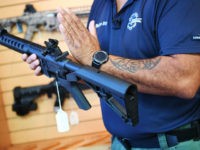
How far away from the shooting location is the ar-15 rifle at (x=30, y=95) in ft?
5.74

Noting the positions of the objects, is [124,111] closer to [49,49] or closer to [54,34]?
[49,49]

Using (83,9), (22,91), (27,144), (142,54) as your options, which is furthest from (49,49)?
(27,144)

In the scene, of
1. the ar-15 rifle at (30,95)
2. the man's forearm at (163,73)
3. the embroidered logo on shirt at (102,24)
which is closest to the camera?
the man's forearm at (163,73)

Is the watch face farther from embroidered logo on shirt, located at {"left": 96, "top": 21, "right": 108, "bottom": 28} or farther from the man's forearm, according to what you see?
embroidered logo on shirt, located at {"left": 96, "top": 21, "right": 108, "bottom": 28}

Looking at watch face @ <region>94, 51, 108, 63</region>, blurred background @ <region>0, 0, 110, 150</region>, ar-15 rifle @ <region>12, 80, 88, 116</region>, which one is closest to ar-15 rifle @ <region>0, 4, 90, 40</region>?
blurred background @ <region>0, 0, 110, 150</region>

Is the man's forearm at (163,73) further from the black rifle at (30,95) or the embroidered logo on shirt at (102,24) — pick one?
the black rifle at (30,95)

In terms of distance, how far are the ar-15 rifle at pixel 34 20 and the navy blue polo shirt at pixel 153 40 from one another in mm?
703

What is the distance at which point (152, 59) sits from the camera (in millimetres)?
734

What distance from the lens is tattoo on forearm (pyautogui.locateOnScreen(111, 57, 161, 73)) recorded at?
72 centimetres

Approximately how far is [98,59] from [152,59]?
0.43 feet

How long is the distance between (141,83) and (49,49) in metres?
0.26

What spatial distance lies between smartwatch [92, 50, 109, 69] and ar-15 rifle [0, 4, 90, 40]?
937 mm

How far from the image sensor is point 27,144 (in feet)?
6.04

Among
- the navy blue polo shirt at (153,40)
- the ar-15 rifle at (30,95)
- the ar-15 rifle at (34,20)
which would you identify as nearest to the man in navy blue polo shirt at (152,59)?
the navy blue polo shirt at (153,40)
